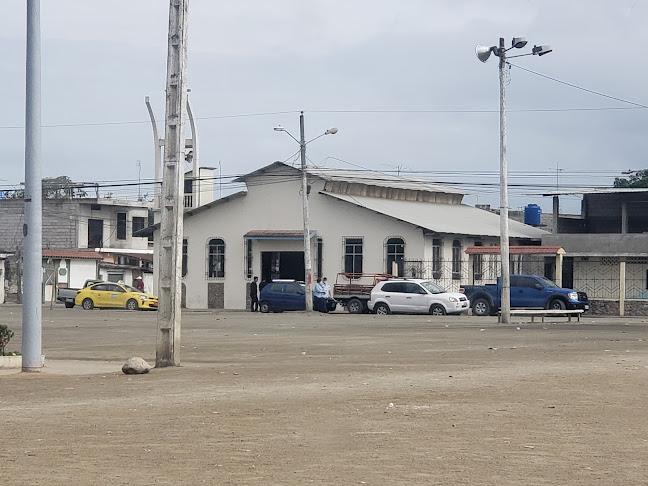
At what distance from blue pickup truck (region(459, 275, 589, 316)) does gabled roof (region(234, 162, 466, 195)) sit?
1238cm

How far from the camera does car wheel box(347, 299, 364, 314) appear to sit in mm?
49719

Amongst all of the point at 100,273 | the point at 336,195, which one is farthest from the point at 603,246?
the point at 100,273

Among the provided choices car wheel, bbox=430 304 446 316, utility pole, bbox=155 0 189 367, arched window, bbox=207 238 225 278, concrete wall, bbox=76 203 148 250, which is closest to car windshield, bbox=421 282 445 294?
car wheel, bbox=430 304 446 316

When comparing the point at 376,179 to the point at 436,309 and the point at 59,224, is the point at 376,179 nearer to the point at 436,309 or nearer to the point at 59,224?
the point at 436,309

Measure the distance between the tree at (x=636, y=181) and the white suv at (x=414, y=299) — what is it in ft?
141

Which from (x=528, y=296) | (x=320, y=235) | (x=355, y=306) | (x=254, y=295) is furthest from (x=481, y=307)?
(x=320, y=235)

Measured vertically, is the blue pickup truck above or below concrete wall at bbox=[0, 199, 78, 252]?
below

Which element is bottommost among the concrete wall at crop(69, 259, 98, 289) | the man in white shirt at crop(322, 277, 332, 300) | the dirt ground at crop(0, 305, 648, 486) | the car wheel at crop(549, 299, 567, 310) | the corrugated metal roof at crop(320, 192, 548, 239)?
the dirt ground at crop(0, 305, 648, 486)

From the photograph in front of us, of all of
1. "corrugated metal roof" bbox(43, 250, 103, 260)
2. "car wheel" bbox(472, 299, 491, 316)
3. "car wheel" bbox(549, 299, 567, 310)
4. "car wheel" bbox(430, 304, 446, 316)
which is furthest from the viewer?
"corrugated metal roof" bbox(43, 250, 103, 260)

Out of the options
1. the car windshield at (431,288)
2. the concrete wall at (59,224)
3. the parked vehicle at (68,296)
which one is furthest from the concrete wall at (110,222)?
the car windshield at (431,288)

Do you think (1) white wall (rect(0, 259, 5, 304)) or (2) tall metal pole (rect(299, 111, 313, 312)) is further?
(1) white wall (rect(0, 259, 5, 304))

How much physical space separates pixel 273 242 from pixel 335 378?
41.6 meters

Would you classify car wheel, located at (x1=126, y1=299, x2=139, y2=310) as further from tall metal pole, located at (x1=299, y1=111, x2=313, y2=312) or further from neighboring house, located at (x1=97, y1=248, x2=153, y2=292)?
neighboring house, located at (x1=97, y1=248, x2=153, y2=292)

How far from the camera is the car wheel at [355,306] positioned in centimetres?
4972
